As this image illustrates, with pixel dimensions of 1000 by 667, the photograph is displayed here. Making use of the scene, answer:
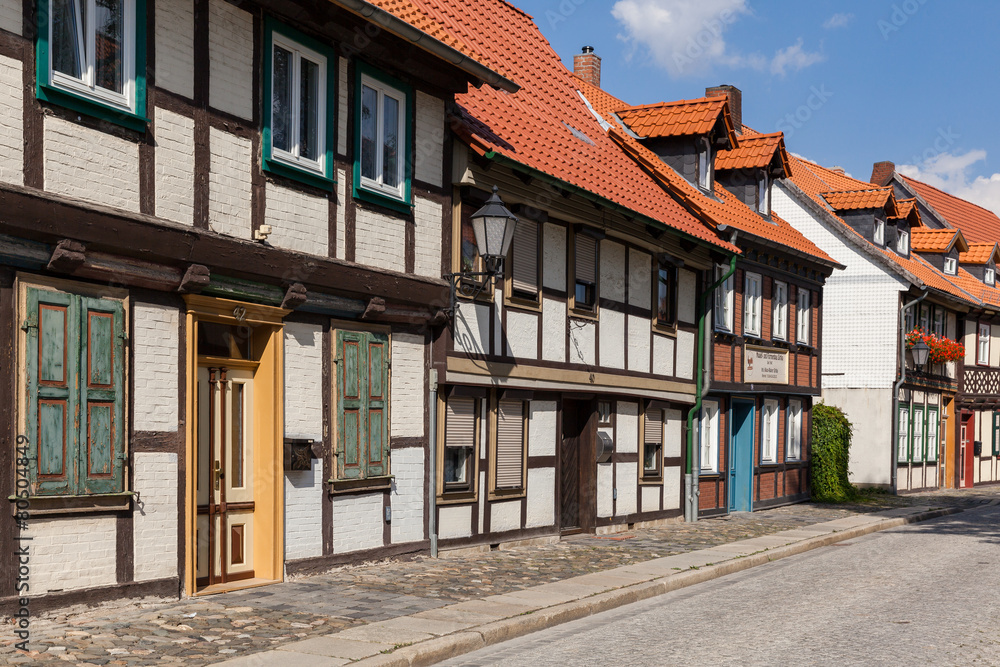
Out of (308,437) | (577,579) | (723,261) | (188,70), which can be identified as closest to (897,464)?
(723,261)

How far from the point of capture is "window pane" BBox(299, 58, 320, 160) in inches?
440

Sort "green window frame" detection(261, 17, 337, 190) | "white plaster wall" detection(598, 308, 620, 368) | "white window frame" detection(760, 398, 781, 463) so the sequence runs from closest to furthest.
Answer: "green window frame" detection(261, 17, 337, 190) → "white plaster wall" detection(598, 308, 620, 368) → "white window frame" detection(760, 398, 781, 463)

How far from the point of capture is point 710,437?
72.5 feet

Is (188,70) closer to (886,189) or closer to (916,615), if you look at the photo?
(916,615)

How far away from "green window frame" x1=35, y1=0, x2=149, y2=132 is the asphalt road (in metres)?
4.95

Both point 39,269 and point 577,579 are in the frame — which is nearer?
point 39,269

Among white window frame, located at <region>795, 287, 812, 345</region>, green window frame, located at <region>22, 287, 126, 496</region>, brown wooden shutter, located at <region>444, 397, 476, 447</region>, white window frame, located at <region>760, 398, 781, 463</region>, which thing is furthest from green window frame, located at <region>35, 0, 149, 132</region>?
white window frame, located at <region>795, 287, 812, 345</region>

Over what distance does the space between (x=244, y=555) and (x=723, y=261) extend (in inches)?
503

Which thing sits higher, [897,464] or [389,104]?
[389,104]

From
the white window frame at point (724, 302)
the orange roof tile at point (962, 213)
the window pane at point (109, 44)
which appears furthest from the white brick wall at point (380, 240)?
the orange roof tile at point (962, 213)

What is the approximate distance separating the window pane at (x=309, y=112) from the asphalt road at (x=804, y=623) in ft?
17.2

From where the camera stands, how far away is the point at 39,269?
833 centimetres

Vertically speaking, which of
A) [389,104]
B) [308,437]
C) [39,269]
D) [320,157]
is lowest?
[308,437]

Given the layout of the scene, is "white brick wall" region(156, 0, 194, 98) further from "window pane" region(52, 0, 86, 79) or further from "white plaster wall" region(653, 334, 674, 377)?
"white plaster wall" region(653, 334, 674, 377)
